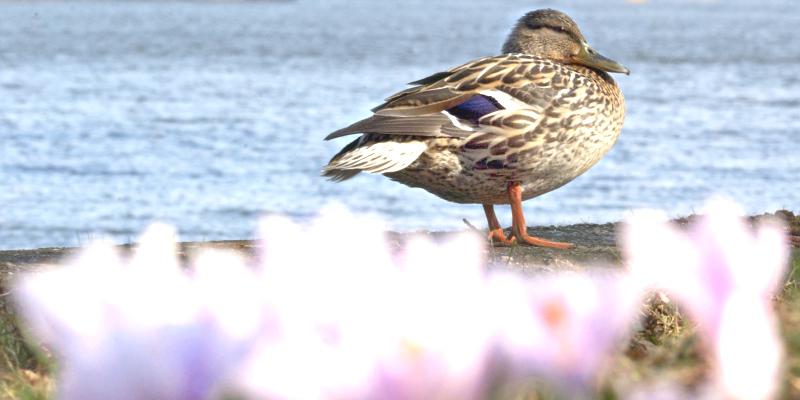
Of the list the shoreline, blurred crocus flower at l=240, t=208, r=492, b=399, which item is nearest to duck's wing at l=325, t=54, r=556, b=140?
the shoreline

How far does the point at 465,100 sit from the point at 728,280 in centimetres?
537

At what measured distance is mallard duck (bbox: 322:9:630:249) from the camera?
6.33 metres

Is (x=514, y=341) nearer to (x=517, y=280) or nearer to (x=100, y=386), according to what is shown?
(x=517, y=280)

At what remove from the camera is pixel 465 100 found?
6453 millimetres

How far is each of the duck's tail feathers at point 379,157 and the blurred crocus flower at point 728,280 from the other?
5059 mm

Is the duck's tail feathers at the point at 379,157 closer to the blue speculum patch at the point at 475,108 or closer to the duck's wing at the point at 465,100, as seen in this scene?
the duck's wing at the point at 465,100

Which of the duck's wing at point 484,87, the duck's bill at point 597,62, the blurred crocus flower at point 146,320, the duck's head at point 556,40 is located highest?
the duck's head at point 556,40

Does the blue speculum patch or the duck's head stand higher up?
the duck's head

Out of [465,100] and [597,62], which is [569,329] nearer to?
[465,100]

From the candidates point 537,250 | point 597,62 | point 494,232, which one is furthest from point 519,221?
point 597,62

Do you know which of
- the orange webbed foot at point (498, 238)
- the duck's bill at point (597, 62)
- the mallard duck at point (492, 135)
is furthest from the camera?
the duck's bill at point (597, 62)

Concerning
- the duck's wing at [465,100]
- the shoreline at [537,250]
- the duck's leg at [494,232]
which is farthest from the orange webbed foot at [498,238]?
the duck's wing at [465,100]

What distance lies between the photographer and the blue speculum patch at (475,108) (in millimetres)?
6391

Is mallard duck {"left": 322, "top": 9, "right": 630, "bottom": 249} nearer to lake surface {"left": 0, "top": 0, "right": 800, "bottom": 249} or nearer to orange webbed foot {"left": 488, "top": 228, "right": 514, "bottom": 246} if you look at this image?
orange webbed foot {"left": 488, "top": 228, "right": 514, "bottom": 246}
